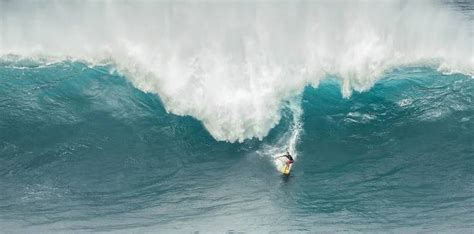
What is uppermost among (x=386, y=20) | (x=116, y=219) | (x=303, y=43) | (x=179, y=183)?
(x=386, y=20)

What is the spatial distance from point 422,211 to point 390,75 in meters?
10.6

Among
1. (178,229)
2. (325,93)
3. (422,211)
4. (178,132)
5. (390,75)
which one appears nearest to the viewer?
(178,229)

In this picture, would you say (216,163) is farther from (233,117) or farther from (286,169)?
(286,169)

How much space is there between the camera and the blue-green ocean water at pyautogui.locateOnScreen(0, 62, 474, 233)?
926 inches

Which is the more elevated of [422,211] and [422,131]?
[422,131]

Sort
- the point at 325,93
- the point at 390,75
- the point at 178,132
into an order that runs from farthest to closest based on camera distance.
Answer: the point at 390,75 → the point at 325,93 → the point at 178,132

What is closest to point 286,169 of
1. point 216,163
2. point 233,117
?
point 216,163

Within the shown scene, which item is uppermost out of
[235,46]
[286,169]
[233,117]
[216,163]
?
[235,46]

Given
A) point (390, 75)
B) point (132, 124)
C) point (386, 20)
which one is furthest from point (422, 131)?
point (132, 124)

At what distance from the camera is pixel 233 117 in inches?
1096

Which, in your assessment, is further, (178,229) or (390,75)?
(390,75)

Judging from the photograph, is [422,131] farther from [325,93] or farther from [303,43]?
[303,43]

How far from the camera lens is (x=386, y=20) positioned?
33.3 meters

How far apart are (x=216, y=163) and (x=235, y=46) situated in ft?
23.2
